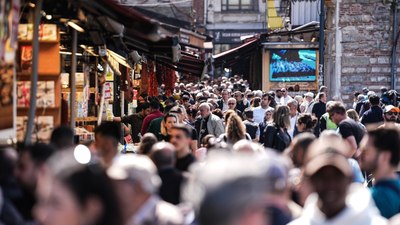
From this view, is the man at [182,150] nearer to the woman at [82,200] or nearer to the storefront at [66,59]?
the storefront at [66,59]

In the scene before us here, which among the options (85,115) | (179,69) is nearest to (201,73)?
(179,69)

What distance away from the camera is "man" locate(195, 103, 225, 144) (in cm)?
1716

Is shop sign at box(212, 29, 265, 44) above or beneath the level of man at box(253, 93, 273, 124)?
above

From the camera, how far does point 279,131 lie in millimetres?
14938

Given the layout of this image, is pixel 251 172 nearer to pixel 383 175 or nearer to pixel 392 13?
pixel 383 175

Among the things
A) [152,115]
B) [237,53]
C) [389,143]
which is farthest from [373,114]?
[237,53]

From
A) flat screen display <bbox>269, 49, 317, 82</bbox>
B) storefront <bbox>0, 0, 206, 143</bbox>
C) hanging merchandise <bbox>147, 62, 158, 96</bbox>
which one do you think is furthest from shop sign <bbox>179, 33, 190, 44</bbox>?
flat screen display <bbox>269, 49, 317, 82</bbox>

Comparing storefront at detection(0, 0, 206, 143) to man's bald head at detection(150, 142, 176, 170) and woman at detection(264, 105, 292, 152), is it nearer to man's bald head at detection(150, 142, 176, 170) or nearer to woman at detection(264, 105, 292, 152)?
man's bald head at detection(150, 142, 176, 170)

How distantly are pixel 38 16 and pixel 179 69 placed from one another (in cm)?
1311

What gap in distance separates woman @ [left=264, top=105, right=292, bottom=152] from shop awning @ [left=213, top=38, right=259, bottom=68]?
22.4m

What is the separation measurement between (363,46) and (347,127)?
19868 mm

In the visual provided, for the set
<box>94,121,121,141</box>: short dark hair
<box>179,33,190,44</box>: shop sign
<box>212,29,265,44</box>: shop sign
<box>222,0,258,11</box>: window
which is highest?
<box>222,0,258,11</box>: window

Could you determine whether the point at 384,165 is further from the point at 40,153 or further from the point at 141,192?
the point at 40,153

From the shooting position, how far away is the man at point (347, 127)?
526 inches
